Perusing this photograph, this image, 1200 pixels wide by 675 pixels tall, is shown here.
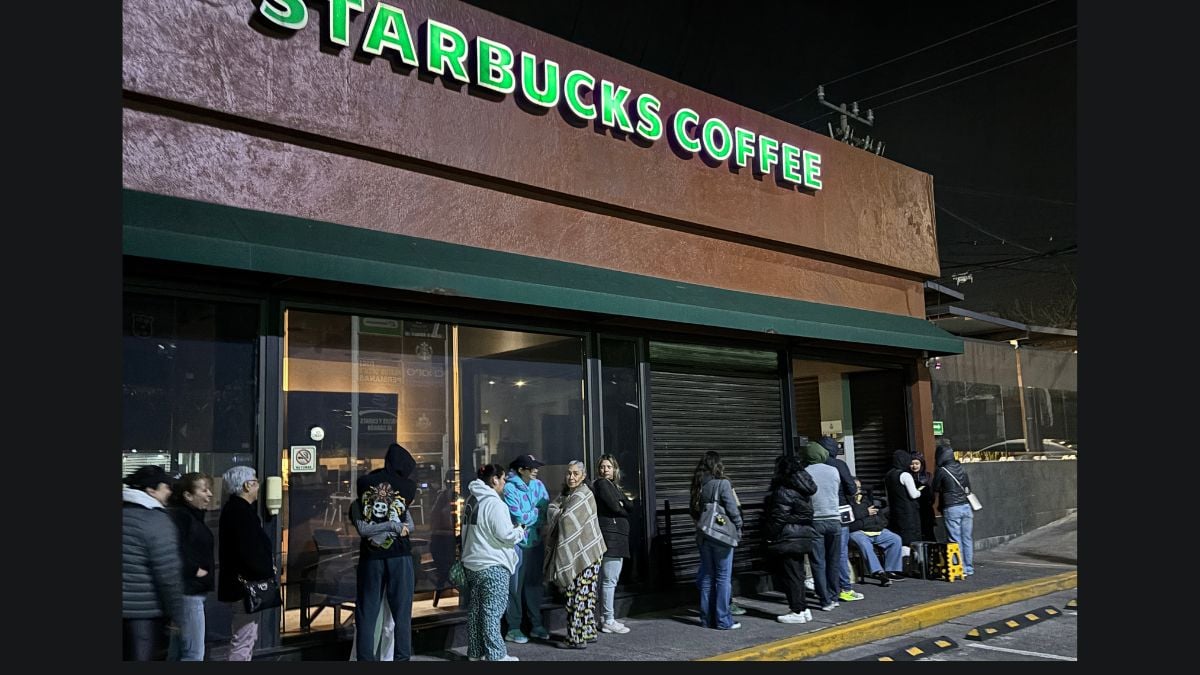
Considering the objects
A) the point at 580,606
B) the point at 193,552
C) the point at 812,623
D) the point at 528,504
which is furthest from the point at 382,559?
the point at 812,623

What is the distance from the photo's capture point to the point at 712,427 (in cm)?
1176

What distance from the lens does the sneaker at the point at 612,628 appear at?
29.8ft

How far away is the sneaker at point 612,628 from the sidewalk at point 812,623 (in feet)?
0.25

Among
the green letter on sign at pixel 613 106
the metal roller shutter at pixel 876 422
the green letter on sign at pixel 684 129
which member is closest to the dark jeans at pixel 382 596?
the green letter on sign at pixel 613 106

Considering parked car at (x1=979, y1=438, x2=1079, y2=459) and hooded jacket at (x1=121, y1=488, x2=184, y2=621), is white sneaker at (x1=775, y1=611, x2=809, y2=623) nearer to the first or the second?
hooded jacket at (x1=121, y1=488, x2=184, y2=621)

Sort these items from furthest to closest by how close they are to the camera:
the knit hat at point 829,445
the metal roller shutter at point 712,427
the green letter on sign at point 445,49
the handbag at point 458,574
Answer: the metal roller shutter at point 712,427, the knit hat at point 829,445, the green letter on sign at point 445,49, the handbag at point 458,574

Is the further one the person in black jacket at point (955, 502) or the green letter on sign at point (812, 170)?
the green letter on sign at point (812, 170)

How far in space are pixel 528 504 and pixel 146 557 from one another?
356 centimetres

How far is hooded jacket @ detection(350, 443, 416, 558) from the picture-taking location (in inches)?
288

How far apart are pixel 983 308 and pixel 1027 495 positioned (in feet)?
99.9

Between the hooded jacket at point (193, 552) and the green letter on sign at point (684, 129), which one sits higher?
the green letter on sign at point (684, 129)

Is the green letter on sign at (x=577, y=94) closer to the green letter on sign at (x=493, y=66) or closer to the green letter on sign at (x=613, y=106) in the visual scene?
the green letter on sign at (x=613, y=106)

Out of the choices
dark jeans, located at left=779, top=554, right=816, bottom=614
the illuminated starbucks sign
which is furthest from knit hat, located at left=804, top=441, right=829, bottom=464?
the illuminated starbucks sign

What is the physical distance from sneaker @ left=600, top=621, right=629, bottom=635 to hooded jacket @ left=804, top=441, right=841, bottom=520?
254 centimetres
